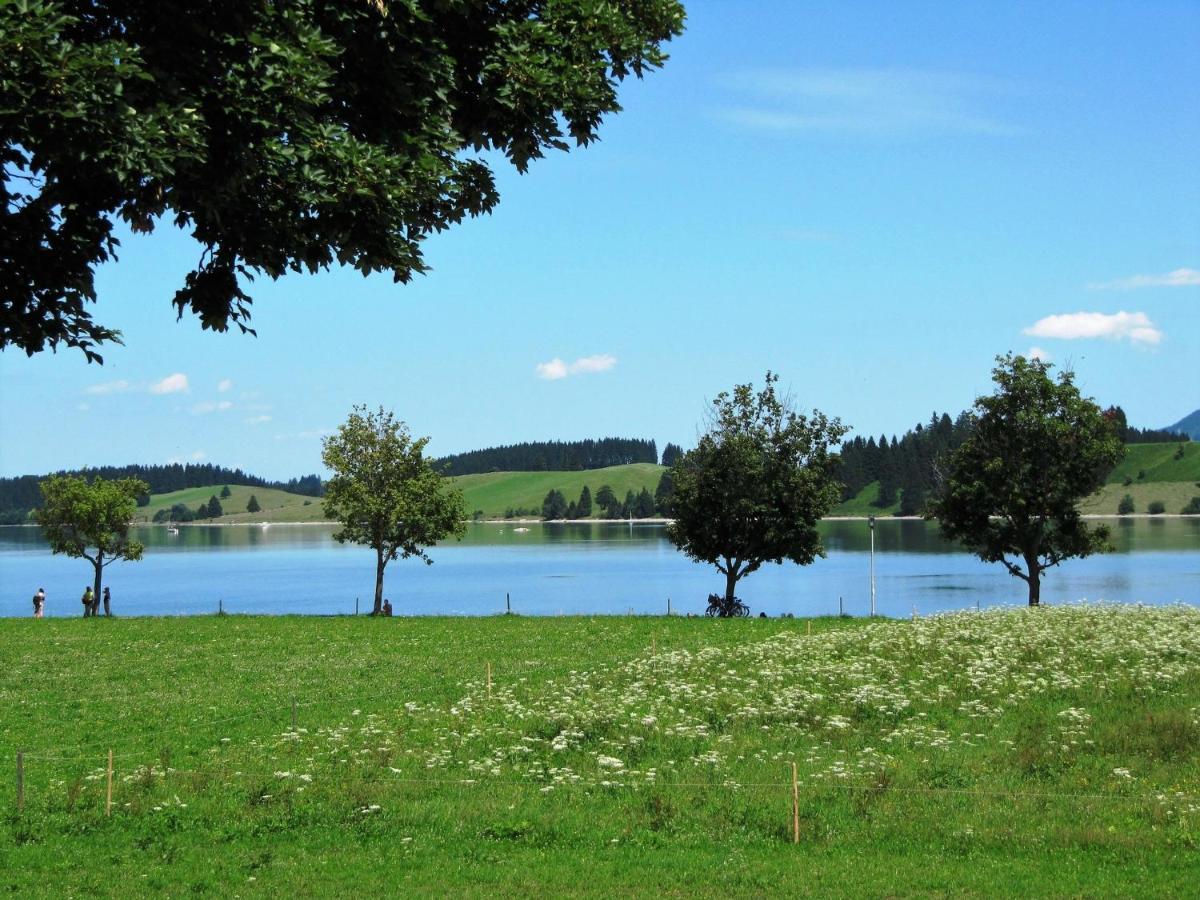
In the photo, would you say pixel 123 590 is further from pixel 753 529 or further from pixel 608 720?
pixel 608 720

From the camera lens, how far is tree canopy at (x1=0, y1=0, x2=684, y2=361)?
9.02 metres

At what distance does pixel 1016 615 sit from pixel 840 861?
96.2ft

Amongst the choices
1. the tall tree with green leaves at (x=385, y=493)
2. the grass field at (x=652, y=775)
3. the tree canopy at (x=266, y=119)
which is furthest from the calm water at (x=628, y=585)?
the tree canopy at (x=266, y=119)

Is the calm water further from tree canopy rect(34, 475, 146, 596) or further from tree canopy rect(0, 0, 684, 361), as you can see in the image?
tree canopy rect(0, 0, 684, 361)

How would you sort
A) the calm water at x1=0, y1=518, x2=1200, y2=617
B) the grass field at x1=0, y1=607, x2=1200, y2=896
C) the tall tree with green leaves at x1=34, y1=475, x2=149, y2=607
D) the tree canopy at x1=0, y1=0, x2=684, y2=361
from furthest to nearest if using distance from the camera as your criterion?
the calm water at x1=0, y1=518, x2=1200, y2=617, the tall tree with green leaves at x1=34, y1=475, x2=149, y2=607, the grass field at x1=0, y1=607, x2=1200, y2=896, the tree canopy at x1=0, y1=0, x2=684, y2=361

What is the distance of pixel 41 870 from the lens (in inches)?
667

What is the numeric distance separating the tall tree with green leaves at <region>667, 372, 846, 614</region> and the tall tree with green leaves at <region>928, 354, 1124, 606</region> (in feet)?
26.1

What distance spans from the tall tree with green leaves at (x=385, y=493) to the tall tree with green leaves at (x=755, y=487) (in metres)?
15.5

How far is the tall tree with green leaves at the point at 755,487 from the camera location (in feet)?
228

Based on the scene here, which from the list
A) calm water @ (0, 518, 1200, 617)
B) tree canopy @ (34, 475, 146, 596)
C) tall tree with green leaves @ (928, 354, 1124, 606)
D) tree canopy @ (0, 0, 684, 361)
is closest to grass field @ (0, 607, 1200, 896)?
tree canopy @ (0, 0, 684, 361)

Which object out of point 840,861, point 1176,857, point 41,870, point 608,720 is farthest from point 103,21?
point 608,720

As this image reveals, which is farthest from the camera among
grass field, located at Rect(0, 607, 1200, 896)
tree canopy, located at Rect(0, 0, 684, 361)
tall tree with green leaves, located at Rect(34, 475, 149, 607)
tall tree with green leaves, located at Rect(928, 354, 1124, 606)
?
tall tree with green leaves, located at Rect(34, 475, 149, 607)

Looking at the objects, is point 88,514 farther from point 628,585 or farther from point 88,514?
point 628,585

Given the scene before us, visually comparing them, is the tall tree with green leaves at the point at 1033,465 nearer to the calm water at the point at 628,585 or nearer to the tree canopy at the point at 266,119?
the calm water at the point at 628,585
